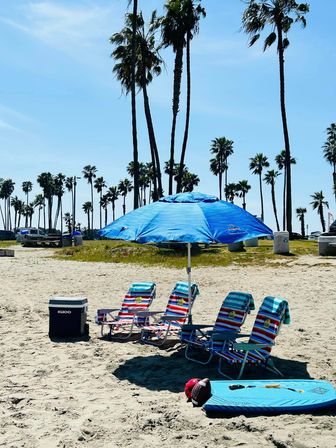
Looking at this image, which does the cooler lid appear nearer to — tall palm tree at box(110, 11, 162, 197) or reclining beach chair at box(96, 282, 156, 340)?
reclining beach chair at box(96, 282, 156, 340)

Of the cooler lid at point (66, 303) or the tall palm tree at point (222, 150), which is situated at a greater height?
the tall palm tree at point (222, 150)

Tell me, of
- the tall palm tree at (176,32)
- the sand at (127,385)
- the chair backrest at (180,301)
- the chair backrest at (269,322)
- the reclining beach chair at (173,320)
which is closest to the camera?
the sand at (127,385)

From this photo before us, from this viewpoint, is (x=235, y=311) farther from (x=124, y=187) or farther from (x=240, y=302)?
(x=124, y=187)

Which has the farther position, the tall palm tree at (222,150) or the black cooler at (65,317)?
the tall palm tree at (222,150)

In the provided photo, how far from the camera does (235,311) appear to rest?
8.05 m

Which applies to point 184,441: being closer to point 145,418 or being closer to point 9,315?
point 145,418

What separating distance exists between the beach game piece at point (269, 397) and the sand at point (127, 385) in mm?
134

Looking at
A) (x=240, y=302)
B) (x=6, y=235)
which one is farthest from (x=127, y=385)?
(x=6, y=235)

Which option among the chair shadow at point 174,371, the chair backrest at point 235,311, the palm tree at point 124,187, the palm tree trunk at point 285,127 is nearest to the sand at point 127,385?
the chair shadow at point 174,371

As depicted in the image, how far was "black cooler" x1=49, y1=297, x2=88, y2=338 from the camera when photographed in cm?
938

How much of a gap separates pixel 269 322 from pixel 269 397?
1581 millimetres

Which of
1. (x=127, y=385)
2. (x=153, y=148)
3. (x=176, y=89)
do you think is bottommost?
(x=127, y=385)

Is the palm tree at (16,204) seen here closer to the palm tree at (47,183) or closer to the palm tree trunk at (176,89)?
the palm tree at (47,183)

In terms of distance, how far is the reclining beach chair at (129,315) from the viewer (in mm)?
9492
